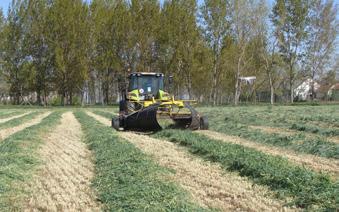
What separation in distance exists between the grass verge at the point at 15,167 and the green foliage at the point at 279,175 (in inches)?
158

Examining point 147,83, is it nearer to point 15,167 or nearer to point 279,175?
point 15,167

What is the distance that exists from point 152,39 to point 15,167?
159ft

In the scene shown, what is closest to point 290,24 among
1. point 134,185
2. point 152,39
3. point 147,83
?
point 152,39

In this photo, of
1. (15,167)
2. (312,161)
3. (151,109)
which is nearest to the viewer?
(15,167)

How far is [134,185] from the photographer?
7.58 m

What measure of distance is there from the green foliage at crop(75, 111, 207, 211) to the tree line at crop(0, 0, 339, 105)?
45.9 metres

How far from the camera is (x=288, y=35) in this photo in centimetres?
5712

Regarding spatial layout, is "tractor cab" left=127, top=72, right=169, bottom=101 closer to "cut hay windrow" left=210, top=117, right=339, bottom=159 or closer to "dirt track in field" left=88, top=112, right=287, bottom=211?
"cut hay windrow" left=210, top=117, right=339, bottom=159

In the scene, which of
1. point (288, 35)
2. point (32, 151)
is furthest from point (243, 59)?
point (32, 151)

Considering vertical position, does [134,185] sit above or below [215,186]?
above

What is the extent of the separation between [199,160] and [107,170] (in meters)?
2.38

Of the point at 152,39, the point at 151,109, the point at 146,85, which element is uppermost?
the point at 152,39

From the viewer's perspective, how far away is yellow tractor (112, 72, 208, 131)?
17.4m

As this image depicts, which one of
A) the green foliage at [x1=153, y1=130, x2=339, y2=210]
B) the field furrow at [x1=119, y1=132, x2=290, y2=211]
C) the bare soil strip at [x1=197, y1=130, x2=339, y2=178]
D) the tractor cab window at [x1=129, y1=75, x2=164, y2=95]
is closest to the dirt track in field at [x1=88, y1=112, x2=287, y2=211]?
the field furrow at [x1=119, y1=132, x2=290, y2=211]
